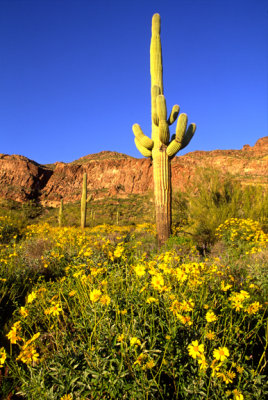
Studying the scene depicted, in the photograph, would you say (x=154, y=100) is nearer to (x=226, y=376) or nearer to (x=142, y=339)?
(x=142, y=339)

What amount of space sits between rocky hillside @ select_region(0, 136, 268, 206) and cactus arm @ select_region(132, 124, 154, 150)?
115ft

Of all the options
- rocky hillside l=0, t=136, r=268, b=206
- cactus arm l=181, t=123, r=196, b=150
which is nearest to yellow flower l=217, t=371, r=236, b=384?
cactus arm l=181, t=123, r=196, b=150

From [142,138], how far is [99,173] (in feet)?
151

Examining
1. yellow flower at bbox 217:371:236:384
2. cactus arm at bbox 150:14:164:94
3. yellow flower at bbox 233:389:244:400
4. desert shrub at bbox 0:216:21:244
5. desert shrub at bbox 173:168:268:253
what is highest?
cactus arm at bbox 150:14:164:94

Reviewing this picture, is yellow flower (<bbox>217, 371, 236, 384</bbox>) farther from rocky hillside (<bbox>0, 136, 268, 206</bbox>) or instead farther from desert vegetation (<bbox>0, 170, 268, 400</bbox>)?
rocky hillside (<bbox>0, 136, 268, 206</bbox>)

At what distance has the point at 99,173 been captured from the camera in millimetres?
52438

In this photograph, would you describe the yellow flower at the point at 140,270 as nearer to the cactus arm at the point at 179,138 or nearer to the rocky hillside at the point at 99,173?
the cactus arm at the point at 179,138

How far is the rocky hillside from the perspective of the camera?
43.5m

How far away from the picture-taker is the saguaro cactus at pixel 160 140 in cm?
687

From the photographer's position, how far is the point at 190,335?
1.80 meters

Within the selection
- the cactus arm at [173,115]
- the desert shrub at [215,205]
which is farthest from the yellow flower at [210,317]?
the cactus arm at [173,115]

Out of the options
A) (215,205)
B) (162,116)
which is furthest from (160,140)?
(215,205)

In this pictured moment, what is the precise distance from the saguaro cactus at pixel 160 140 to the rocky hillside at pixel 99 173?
3497 centimetres

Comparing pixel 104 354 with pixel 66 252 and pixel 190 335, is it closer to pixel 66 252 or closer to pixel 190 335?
pixel 190 335
